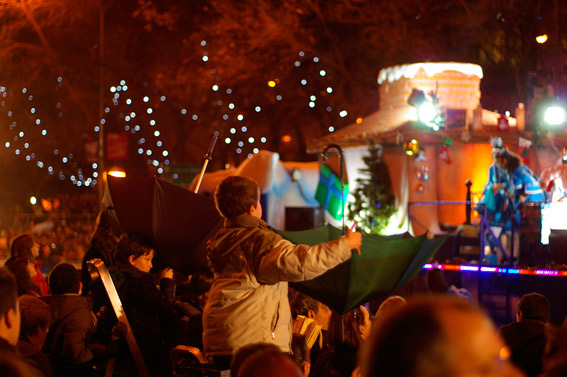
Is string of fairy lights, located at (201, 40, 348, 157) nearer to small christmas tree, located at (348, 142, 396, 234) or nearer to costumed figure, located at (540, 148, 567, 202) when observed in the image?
small christmas tree, located at (348, 142, 396, 234)

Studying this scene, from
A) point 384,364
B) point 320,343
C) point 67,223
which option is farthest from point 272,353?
point 67,223

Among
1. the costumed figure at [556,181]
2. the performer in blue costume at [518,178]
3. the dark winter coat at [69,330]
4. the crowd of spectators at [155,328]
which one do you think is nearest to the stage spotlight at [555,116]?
the costumed figure at [556,181]

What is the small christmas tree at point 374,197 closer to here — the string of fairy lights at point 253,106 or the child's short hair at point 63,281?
the string of fairy lights at point 253,106

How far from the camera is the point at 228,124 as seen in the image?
101 ft

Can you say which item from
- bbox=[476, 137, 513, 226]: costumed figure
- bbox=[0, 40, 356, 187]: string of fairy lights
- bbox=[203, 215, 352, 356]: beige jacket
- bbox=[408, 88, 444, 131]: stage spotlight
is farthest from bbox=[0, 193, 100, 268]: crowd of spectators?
bbox=[203, 215, 352, 356]: beige jacket

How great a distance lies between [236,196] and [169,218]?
215cm

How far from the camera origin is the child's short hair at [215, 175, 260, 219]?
14.8ft

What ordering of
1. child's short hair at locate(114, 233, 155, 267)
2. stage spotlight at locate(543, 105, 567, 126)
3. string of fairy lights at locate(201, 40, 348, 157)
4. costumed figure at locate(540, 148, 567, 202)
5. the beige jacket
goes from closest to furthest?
the beige jacket → child's short hair at locate(114, 233, 155, 267) → costumed figure at locate(540, 148, 567, 202) → stage spotlight at locate(543, 105, 567, 126) → string of fairy lights at locate(201, 40, 348, 157)

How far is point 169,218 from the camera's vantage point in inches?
257

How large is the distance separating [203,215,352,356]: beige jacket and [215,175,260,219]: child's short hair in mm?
56

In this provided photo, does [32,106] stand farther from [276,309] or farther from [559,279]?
[276,309]

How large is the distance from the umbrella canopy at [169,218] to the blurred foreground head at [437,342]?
4796 millimetres

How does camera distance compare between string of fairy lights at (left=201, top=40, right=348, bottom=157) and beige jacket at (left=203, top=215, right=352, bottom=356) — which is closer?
beige jacket at (left=203, top=215, right=352, bottom=356)

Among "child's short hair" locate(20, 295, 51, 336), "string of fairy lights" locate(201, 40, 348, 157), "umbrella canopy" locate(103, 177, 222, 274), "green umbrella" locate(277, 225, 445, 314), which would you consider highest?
"string of fairy lights" locate(201, 40, 348, 157)
